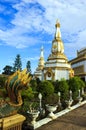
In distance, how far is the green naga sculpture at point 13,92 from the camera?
534 centimetres

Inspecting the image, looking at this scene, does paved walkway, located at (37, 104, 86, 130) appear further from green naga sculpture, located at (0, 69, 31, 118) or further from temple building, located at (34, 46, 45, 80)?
temple building, located at (34, 46, 45, 80)

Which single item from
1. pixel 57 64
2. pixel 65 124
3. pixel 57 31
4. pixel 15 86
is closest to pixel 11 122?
pixel 15 86

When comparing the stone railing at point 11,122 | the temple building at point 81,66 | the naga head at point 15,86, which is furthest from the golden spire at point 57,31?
the stone railing at point 11,122

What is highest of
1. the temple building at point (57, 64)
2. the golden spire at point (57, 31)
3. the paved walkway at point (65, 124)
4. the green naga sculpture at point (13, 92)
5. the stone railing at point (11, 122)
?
the golden spire at point (57, 31)

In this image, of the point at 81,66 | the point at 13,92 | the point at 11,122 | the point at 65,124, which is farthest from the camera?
the point at 81,66

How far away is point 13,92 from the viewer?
5.48 metres

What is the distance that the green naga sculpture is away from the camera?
5.34 metres

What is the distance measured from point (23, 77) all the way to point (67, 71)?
110 ft

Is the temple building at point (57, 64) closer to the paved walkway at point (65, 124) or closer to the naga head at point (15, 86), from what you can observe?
the paved walkway at point (65, 124)

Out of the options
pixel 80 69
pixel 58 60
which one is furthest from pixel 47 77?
pixel 80 69

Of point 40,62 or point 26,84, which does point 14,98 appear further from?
point 40,62

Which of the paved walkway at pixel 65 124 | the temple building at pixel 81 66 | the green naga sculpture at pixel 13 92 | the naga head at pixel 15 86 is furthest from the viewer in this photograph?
the temple building at pixel 81 66

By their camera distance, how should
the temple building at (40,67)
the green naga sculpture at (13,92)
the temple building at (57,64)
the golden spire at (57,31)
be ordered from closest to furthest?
the green naga sculpture at (13,92) < the temple building at (57,64) < the golden spire at (57,31) < the temple building at (40,67)

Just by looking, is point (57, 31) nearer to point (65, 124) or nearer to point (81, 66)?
point (81, 66)
